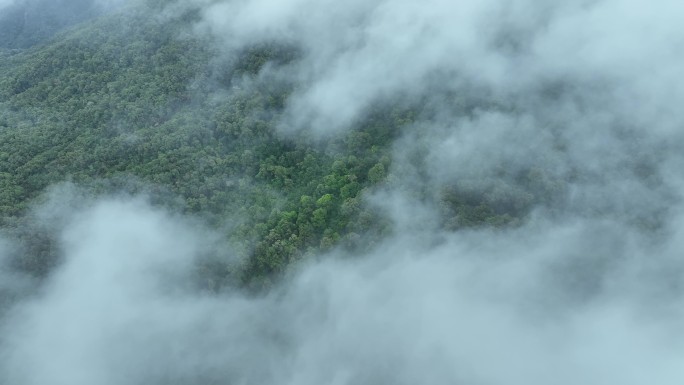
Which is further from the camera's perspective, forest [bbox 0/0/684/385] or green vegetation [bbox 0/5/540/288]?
green vegetation [bbox 0/5/540/288]

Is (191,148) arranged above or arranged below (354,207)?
above

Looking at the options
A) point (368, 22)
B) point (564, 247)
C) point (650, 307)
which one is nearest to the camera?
point (650, 307)

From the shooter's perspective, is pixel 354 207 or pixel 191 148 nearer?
pixel 354 207

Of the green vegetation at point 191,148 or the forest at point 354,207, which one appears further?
the green vegetation at point 191,148

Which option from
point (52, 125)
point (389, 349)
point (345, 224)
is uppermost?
point (52, 125)

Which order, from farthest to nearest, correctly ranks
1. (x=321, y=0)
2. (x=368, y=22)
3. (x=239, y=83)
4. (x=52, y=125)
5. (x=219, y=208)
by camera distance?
(x=321, y=0), (x=368, y=22), (x=239, y=83), (x=52, y=125), (x=219, y=208)

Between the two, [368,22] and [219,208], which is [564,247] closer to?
[219,208]

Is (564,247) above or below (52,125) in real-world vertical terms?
below

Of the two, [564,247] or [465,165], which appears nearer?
[564,247]

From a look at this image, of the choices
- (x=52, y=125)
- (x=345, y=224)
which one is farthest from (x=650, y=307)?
(x=52, y=125)

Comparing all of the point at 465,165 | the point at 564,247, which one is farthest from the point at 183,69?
the point at 564,247
